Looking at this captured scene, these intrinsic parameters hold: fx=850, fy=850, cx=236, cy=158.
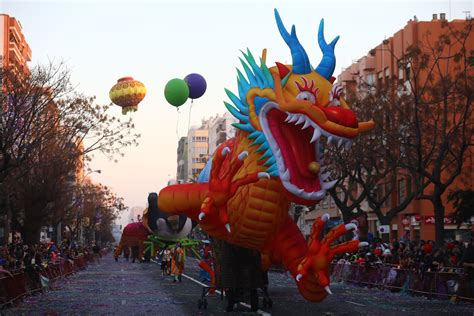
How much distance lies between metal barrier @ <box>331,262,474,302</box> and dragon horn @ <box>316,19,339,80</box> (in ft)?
31.0

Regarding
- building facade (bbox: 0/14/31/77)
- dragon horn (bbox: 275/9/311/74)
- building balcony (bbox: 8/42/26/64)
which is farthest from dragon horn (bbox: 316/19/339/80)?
building balcony (bbox: 8/42/26/64)

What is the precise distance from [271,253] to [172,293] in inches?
439

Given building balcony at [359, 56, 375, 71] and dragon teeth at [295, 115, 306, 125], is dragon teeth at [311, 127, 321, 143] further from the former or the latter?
building balcony at [359, 56, 375, 71]

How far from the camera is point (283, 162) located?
14.1 meters

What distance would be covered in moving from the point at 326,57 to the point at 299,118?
1.57 meters

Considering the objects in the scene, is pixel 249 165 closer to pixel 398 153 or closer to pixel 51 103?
pixel 51 103

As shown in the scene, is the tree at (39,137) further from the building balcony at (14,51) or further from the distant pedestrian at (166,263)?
the building balcony at (14,51)

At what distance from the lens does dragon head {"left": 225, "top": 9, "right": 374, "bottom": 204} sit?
1342 cm

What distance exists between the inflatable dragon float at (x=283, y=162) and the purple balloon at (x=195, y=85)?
806cm

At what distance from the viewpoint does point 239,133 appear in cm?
1552

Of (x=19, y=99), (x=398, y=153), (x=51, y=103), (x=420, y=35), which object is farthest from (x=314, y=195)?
(x=420, y=35)

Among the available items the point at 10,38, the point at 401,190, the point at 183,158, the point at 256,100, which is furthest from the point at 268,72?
the point at 183,158

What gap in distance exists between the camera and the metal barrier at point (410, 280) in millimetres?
22156

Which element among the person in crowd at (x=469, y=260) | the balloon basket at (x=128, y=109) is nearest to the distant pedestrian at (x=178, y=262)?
the balloon basket at (x=128, y=109)
